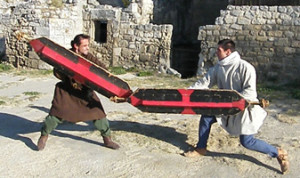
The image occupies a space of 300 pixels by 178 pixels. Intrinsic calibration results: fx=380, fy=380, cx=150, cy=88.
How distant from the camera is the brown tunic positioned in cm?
427

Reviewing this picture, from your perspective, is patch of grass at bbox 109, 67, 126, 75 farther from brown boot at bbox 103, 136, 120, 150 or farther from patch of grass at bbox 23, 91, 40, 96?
brown boot at bbox 103, 136, 120, 150

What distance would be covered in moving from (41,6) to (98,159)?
788cm

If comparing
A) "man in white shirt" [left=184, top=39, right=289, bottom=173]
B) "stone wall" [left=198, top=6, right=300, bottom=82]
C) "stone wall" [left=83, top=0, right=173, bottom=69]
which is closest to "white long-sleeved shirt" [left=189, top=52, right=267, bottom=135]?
"man in white shirt" [left=184, top=39, right=289, bottom=173]

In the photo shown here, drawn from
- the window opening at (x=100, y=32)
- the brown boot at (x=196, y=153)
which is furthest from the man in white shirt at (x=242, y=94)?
the window opening at (x=100, y=32)

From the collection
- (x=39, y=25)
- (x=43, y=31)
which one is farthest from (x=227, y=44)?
(x=39, y=25)

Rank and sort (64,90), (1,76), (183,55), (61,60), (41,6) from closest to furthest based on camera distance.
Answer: (61,60) < (64,90) < (1,76) < (41,6) < (183,55)

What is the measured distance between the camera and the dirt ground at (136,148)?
3.92 metres

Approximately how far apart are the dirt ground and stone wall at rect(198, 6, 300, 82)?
271 cm

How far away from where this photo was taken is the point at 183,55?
39.6 ft

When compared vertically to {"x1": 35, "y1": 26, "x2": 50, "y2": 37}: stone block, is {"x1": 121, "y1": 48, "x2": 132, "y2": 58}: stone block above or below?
below

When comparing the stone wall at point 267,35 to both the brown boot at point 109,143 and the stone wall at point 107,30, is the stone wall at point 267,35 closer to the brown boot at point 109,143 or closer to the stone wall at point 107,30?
the stone wall at point 107,30

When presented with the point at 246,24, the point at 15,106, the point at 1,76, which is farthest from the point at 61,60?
the point at 1,76

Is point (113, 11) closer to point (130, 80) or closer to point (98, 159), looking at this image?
point (130, 80)

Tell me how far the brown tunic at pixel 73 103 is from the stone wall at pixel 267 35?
5.84 meters
